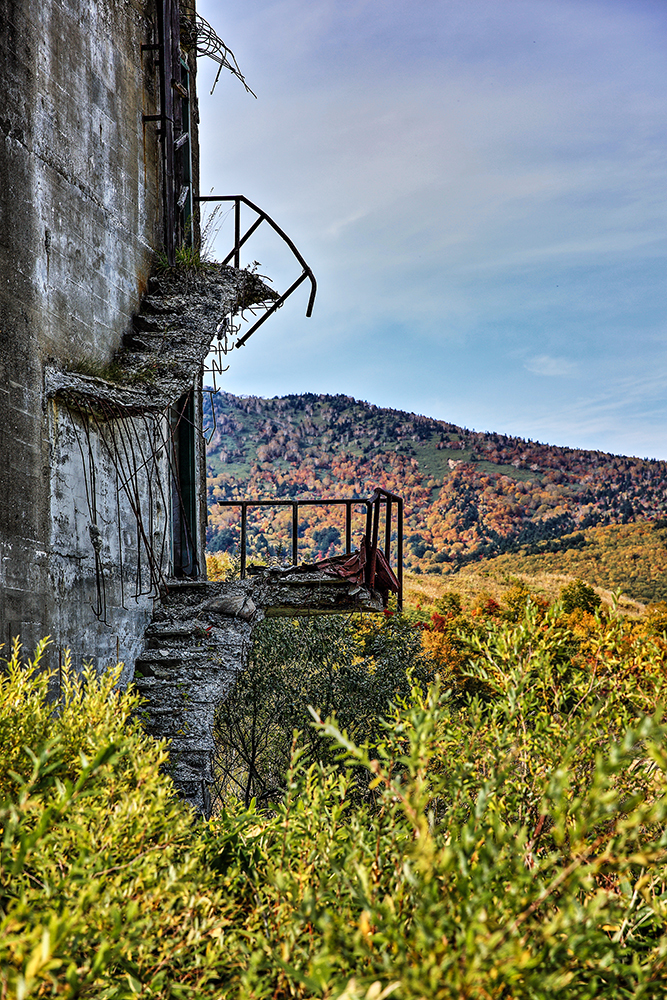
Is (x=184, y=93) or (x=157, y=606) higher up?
(x=184, y=93)

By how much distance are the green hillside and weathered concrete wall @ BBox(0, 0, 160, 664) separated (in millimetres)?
31586

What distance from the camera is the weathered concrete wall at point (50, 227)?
571 centimetres

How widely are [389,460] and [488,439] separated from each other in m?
9.30

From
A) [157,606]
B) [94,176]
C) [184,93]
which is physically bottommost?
[157,606]

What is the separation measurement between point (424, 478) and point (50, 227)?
2058 inches

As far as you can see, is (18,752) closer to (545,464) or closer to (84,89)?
(84,89)

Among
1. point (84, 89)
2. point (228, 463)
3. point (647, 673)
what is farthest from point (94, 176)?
point (228, 463)

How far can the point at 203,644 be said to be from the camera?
777cm

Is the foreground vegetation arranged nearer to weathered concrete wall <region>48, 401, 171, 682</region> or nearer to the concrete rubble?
weathered concrete wall <region>48, 401, 171, 682</region>

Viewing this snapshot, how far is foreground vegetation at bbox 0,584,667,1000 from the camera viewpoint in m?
1.68

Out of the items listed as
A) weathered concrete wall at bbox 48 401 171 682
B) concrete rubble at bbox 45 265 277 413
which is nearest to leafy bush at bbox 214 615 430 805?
weathered concrete wall at bbox 48 401 171 682

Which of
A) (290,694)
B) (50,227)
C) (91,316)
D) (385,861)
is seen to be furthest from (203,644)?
(290,694)

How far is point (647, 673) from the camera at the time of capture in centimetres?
311

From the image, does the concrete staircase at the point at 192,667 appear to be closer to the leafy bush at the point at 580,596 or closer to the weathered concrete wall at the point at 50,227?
the weathered concrete wall at the point at 50,227
